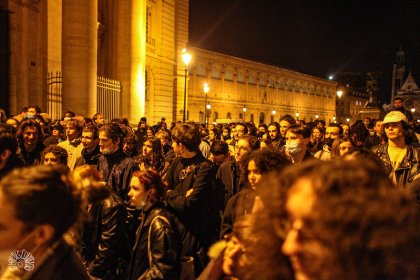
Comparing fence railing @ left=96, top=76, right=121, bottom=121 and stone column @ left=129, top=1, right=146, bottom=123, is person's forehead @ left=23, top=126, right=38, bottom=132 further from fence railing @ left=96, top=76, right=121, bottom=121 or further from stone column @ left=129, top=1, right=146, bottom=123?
stone column @ left=129, top=1, right=146, bottom=123

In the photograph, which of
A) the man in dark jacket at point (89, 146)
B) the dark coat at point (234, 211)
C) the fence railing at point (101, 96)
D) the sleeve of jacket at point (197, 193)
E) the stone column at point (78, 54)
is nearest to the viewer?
the dark coat at point (234, 211)

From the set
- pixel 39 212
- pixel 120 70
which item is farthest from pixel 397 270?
pixel 120 70

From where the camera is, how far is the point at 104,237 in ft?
13.6

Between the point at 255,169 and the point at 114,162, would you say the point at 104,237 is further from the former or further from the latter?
the point at 114,162

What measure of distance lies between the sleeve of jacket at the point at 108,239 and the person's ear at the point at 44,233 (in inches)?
83.0

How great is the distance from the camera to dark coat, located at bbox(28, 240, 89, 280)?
2008 millimetres

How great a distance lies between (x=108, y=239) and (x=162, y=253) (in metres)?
0.78

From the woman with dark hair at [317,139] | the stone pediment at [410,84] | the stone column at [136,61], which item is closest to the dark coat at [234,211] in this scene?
the woman with dark hair at [317,139]

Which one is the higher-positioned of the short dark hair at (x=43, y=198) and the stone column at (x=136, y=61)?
the stone column at (x=136, y=61)

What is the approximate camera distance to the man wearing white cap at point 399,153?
517 centimetres

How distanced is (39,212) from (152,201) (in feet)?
6.37

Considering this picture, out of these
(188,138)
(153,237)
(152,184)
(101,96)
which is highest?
(101,96)

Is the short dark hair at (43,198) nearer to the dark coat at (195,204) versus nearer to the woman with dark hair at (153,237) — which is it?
the woman with dark hair at (153,237)

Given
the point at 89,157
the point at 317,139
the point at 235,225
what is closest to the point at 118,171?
the point at 89,157
